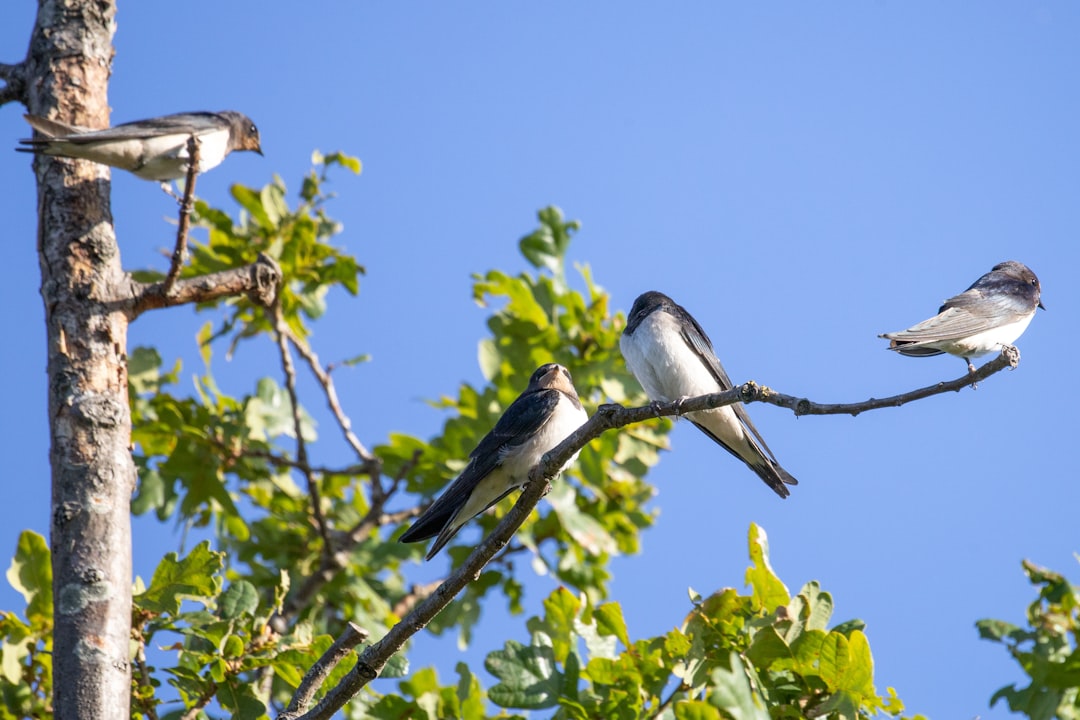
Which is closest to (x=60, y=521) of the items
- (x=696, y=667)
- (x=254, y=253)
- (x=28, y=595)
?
(x=28, y=595)

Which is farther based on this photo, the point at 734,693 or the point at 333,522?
the point at 333,522

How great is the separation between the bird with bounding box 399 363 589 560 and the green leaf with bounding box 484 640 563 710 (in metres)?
0.83

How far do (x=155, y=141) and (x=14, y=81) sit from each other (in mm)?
1124

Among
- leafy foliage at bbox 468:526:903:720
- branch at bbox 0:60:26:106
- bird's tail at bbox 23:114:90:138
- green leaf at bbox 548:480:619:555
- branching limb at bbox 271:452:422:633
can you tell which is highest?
branch at bbox 0:60:26:106

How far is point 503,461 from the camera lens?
5.52 meters

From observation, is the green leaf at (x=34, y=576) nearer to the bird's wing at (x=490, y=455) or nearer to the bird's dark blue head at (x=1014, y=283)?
the bird's wing at (x=490, y=455)

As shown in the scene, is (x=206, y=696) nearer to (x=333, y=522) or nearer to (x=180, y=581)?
(x=180, y=581)

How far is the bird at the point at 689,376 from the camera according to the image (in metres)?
5.61

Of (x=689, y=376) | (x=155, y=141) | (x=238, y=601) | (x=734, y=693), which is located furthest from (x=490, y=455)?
(x=155, y=141)

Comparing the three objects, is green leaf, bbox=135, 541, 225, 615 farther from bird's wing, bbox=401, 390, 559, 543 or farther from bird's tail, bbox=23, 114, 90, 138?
bird's tail, bbox=23, 114, 90, 138

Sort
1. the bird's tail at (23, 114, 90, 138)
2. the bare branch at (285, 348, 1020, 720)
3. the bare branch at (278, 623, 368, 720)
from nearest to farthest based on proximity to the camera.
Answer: the bare branch at (285, 348, 1020, 720) → the bare branch at (278, 623, 368, 720) → the bird's tail at (23, 114, 90, 138)

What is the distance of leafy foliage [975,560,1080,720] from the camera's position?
4395mm

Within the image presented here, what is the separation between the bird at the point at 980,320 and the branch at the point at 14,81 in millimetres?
4342

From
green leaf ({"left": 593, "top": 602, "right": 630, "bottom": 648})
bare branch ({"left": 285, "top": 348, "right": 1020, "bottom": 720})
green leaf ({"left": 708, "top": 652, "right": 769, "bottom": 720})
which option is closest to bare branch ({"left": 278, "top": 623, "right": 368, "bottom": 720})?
bare branch ({"left": 285, "top": 348, "right": 1020, "bottom": 720})
